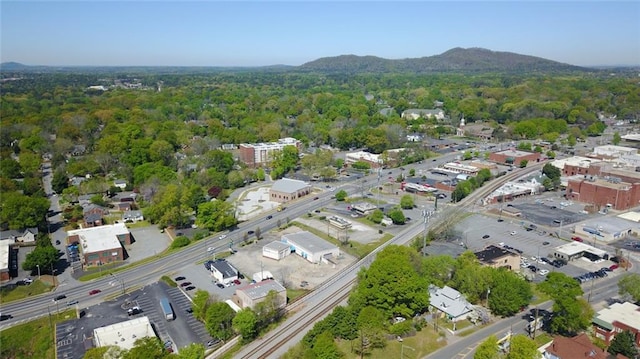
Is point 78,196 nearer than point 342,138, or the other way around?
point 78,196

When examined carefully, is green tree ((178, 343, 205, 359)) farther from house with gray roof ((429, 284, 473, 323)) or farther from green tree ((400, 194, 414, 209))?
green tree ((400, 194, 414, 209))

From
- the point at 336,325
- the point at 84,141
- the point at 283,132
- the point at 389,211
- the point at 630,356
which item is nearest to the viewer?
the point at 630,356

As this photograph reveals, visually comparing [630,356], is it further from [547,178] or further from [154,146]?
[154,146]

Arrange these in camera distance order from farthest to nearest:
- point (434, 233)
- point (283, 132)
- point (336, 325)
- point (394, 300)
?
point (283, 132)
point (434, 233)
point (394, 300)
point (336, 325)

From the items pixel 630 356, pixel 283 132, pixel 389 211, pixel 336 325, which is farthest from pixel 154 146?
pixel 630 356

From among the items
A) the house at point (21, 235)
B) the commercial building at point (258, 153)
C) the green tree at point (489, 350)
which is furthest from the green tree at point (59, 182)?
the green tree at point (489, 350)

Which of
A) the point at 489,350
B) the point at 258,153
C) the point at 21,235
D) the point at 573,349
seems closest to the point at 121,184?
the point at 21,235

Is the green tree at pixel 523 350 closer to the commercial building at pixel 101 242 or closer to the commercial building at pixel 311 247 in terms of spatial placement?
the commercial building at pixel 311 247

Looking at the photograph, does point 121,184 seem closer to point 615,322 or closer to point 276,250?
point 276,250
